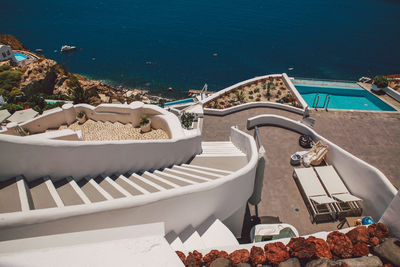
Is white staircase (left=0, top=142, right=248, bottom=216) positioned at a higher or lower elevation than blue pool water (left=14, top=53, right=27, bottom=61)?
higher

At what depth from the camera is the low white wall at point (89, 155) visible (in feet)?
20.6

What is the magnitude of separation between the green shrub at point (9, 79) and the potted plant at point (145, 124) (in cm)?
3040

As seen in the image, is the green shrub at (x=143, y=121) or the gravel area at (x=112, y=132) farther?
the green shrub at (x=143, y=121)

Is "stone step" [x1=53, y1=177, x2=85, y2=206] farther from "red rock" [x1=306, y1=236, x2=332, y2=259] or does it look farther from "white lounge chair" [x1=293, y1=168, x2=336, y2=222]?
"white lounge chair" [x1=293, y1=168, x2=336, y2=222]

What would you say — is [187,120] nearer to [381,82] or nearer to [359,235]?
[359,235]

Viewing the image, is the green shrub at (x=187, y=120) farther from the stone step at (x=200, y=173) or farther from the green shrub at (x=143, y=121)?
the stone step at (x=200, y=173)

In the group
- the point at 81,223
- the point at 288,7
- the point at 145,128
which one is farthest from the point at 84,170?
the point at 288,7

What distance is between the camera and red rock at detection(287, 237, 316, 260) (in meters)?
4.12

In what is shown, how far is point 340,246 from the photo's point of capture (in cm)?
430

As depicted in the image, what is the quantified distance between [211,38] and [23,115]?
57.6 m

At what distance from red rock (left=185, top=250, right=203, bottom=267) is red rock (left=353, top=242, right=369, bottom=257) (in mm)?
2840

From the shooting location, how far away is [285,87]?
66.9ft

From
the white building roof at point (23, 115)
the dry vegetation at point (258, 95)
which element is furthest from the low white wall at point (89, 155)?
the white building roof at point (23, 115)

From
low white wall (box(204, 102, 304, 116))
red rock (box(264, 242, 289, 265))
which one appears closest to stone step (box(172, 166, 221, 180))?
red rock (box(264, 242, 289, 265))
